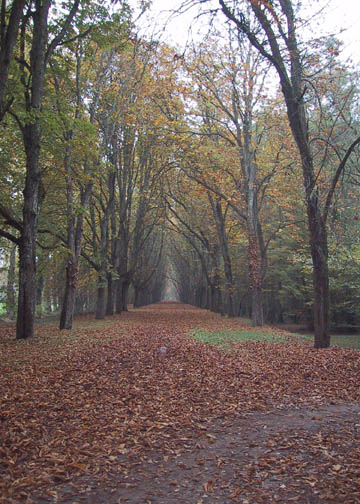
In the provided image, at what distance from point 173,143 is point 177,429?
17280 millimetres

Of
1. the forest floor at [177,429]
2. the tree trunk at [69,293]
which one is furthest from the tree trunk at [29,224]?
the tree trunk at [69,293]

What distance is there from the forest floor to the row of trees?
4.01 metres

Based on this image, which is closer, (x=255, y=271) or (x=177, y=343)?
(x=177, y=343)

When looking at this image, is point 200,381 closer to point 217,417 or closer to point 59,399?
point 217,417

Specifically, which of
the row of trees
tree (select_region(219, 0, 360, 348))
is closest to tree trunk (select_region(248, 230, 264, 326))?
the row of trees

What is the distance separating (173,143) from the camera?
20.1m

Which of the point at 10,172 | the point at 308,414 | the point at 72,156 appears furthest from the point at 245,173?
the point at 308,414

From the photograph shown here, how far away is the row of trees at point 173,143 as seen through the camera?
9.60m

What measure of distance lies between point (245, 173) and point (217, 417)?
47.1 ft

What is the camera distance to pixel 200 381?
22.1 feet

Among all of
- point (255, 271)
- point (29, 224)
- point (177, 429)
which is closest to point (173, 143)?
point (255, 271)

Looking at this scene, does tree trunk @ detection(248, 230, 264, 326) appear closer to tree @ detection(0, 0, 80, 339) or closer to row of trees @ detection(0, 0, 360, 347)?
row of trees @ detection(0, 0, 360, 347)

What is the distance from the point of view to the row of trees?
960cm

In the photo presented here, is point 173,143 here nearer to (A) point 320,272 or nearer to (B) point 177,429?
(A) point 320,272
